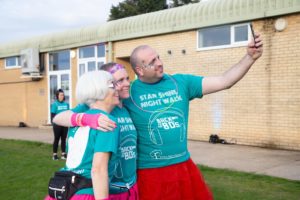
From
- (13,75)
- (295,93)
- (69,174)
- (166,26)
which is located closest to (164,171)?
(69,174)

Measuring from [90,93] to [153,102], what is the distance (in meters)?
0.79

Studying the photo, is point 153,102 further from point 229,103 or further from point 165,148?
point 229,103

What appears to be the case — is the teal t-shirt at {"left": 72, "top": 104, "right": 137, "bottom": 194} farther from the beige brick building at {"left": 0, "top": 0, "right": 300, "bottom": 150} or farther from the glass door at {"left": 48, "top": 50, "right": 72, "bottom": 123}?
the glass door at {"left": 48, "top": 50, "right": 72, "bottom": 123}

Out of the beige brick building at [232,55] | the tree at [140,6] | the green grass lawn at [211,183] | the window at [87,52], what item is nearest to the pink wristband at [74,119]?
the green grass lawn at [211,183]

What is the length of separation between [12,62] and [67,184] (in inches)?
833

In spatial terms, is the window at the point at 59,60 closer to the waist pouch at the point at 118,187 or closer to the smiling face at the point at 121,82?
the smiling face at the point at 121,82

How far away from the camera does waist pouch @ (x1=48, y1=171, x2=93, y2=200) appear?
2570 millimetres

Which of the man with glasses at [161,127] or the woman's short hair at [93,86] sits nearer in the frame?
the woman's short hair at [93,86]

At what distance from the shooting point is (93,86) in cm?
251

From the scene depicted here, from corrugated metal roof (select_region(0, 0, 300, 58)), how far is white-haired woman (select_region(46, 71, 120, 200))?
342 inches

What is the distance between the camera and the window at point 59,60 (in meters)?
19.0

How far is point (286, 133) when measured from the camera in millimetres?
10547

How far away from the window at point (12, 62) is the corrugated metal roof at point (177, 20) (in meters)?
3.36

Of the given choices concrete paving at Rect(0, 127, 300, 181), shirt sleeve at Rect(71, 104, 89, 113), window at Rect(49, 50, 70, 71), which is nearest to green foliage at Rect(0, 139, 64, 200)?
concrete paving at Rect(0, 127, 300, 181)
